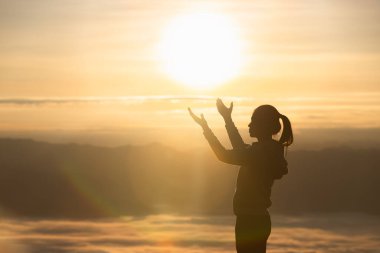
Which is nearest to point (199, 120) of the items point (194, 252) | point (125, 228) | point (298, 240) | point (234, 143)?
point (234, 143)

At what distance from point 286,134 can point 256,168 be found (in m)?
0.36

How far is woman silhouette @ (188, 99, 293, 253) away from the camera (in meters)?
8.35

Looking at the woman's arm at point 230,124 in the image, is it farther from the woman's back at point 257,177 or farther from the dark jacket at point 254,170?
the woman's back at point 257,177

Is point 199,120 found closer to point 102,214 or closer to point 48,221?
point 48,221

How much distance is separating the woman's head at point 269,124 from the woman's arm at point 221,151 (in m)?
0.25

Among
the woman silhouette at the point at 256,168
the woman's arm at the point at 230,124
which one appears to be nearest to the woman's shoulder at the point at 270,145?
the woman silhouette at the point at 256,168

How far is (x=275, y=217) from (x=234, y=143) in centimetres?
4815

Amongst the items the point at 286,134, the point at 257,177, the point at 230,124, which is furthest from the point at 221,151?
the point at 286,134

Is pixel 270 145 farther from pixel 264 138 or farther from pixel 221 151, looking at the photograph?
pixel 221 151

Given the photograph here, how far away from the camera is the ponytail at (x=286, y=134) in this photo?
27.7 ft

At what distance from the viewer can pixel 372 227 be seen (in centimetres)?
4797

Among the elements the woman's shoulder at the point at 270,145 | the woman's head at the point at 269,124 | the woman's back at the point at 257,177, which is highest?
the woman's head at the point at 269,124

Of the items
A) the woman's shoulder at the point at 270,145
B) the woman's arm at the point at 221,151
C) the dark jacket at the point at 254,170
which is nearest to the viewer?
the woman's arm at the point at 221,151

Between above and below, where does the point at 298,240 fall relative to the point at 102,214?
below
